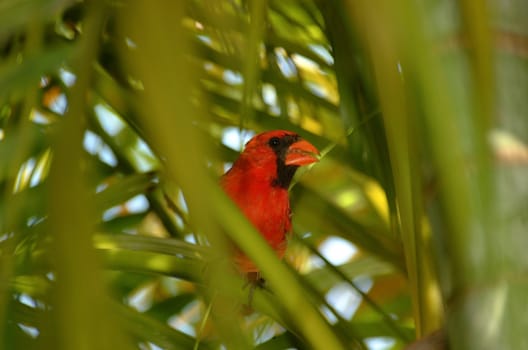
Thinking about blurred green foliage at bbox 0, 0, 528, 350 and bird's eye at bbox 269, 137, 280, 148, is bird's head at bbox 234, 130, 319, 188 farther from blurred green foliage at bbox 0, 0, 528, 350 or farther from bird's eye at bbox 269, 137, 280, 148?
blurred green foliage at bbox 0, 0, 528, 350

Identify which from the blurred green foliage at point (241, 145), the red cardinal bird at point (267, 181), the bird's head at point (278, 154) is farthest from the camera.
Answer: the bird's head at point (278, 154)

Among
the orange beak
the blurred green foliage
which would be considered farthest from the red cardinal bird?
the blurred green foliage

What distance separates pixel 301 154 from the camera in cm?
139

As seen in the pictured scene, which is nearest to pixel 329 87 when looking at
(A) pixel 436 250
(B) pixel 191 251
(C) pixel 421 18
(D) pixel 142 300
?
(D) pixel 142 300

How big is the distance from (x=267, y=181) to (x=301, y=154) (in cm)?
6

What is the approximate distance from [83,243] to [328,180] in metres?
1.56

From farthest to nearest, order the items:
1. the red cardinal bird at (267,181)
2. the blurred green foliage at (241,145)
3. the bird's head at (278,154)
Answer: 1. the bird's head at (278,154)
2. the red cardinal bird at (267,181)
3. the blurred green foliage at (241,145)

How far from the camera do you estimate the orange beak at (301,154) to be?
4.42 feet

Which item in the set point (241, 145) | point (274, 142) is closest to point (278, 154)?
point (274, 142)

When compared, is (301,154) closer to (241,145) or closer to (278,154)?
(278,154)

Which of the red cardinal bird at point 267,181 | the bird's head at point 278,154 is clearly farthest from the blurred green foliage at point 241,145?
the bird's head at point 278,154

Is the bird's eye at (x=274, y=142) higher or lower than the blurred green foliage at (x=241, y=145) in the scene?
lower

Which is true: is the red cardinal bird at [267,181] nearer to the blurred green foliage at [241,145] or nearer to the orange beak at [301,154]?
the orange beak at [301,154]

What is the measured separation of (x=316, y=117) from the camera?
1293 mm
